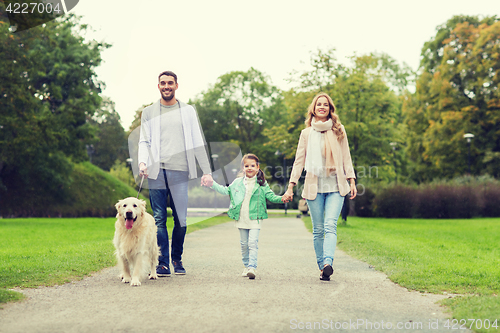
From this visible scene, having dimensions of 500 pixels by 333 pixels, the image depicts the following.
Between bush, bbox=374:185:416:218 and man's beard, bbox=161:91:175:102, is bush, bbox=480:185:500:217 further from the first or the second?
man's beard, bbox=161:91:175:102

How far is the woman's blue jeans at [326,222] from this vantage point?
20.6 feet

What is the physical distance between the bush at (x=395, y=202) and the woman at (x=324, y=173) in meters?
26.0

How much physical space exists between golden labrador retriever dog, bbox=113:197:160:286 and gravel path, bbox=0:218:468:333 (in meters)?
0.22

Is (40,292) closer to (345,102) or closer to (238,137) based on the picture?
(345,102)

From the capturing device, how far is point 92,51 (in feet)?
107

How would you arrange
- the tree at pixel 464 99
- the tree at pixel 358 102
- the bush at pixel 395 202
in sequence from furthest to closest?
the tree at pixel 464 99 < the bush at pixel 395 202 < the tree at pixel 358 102

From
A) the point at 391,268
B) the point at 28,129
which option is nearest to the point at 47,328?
the point at 391,268

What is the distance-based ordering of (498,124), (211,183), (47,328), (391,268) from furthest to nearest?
1. (498,124)
2. (391,268)
3. (211,183)
4. (47,328)

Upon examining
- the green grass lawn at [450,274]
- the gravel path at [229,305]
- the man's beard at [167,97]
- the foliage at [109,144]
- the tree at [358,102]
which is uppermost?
the foliage at [109,144]

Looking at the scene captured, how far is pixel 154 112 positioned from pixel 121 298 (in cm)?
246

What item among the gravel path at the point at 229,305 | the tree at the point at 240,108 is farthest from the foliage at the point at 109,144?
the gravel path at the point at 229,305

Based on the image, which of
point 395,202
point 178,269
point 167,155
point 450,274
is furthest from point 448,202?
point 167,155

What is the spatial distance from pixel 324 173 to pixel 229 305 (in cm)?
238

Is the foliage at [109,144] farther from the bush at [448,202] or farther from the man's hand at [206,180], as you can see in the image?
the man's hand at [206,180]
